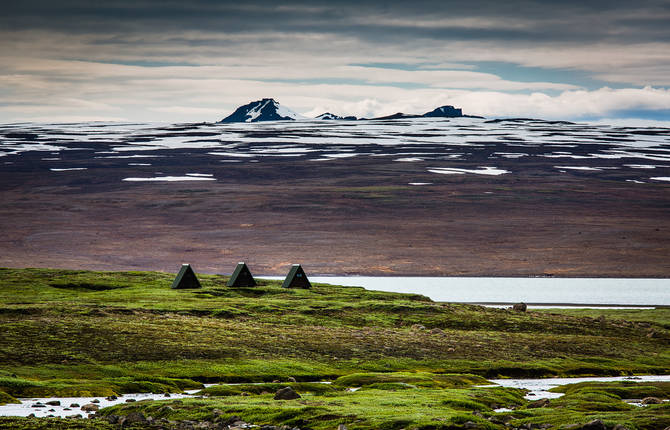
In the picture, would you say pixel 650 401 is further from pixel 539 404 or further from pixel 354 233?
pixel 354 233

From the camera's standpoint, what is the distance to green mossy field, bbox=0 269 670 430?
33.7 meters

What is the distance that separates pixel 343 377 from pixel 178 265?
99374 mm

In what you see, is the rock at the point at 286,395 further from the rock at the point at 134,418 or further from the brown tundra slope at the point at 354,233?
the brown tundra slope at the point at 354,233

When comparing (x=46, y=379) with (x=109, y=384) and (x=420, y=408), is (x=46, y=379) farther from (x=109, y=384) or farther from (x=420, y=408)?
(x=420, y=408)

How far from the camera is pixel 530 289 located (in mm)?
116750

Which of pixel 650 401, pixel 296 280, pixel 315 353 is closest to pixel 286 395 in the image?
pixel 650 401

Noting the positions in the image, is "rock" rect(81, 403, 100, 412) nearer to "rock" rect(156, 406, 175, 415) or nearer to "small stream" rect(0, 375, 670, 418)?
"small stream" rect(0, 375, 670, 418)

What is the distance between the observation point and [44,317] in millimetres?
58875

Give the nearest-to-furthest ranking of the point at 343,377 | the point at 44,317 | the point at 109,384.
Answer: the point at 109,384, the point at 343,377, the point at 44,317

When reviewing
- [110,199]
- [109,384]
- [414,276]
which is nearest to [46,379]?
[109,384]

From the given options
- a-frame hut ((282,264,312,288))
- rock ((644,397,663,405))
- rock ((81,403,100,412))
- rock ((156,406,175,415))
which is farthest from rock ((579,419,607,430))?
a-frame hut ((282,264,312,288))

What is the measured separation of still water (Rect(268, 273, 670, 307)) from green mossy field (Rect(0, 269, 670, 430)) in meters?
15.1

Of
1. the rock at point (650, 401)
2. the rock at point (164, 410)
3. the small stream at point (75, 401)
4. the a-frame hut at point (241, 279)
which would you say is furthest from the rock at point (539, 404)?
the a-frame hut at point (241, 279)

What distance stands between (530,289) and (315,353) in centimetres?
6829
